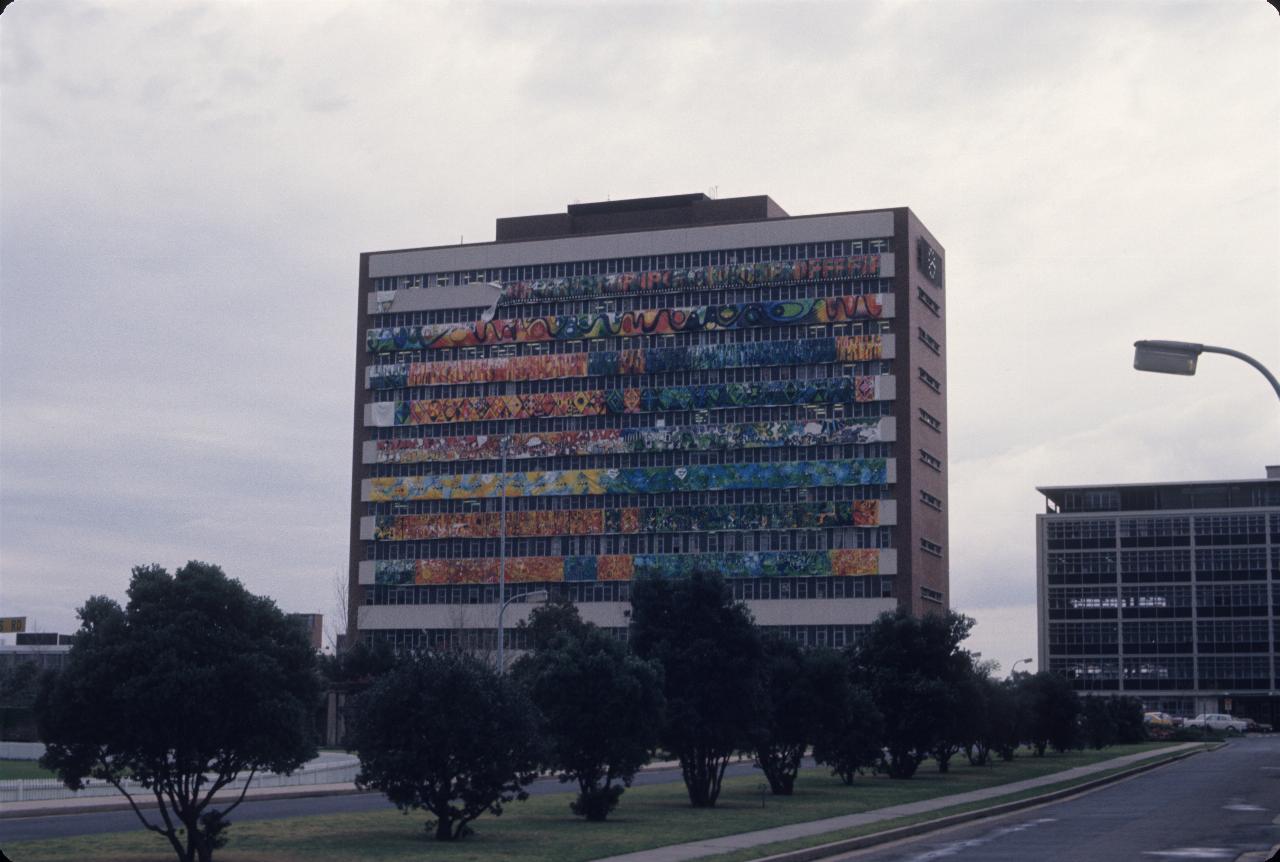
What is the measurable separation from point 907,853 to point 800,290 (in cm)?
10399

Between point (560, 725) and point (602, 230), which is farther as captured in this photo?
point (602, 230)

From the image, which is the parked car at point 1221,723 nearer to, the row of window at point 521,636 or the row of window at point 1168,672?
the row of window at point 1168,672

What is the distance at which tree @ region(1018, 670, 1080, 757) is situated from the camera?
268 ft

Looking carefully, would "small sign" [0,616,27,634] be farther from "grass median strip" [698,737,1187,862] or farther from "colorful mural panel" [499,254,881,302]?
"grass median strip" [698,737,1187,862]

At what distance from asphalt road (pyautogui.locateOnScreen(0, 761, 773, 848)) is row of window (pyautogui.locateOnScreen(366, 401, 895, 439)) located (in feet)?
251

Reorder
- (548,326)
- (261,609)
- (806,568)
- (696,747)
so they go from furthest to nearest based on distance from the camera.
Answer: (548,326) < (806,568) < (696,747) < (261,609)

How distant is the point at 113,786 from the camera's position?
42.8m

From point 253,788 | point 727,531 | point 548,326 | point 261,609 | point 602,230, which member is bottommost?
point 253,788

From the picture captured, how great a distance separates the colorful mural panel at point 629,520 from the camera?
128m

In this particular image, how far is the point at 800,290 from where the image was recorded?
13100 cm

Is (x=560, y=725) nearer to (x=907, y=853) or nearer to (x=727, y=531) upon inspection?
(x=907, y=853)

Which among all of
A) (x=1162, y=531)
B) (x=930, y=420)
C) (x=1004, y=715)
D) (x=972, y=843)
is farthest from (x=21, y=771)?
(x=1162, y=531)

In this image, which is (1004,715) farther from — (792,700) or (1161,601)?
(1161,601)

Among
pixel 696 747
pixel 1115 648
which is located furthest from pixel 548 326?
pixel 696 747
